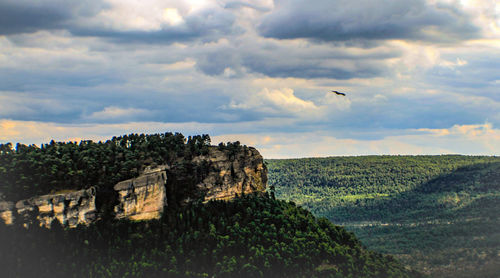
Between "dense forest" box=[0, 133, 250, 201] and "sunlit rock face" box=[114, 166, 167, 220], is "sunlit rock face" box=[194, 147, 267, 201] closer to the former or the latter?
"dense forest" box=[0, 133, 250, 201]

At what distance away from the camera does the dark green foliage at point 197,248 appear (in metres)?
110

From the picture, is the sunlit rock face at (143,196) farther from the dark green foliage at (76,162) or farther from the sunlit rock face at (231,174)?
the sunlit rock face at (231,174)

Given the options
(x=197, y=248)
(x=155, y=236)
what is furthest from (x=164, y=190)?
(x=197, y=248)

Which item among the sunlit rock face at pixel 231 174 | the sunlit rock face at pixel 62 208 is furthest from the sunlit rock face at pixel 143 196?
the sunlit rock face at pixel 231 174

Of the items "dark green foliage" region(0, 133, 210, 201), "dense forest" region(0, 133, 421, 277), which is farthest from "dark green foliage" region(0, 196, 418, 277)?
"dark green foliage" region(0, 133, 210, 201)

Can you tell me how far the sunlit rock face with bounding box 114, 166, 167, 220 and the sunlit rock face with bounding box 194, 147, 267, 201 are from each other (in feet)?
29.4

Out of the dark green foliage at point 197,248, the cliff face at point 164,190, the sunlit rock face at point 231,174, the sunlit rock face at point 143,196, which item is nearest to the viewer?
the dark green foliage at point 197,248

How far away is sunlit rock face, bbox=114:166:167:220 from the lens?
390 ft

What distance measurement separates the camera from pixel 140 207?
395 feet

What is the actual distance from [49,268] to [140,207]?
1876 cm

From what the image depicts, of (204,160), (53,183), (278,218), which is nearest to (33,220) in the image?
(53,183)

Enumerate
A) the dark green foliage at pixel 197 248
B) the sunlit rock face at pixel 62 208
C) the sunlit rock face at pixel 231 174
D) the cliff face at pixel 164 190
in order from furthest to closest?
the sunlit rock face at pixel 231 174, the cliff face at pixel 164 190, the sunlit rock face at pixel 62 208, the dark green foliage at pixel 197 248

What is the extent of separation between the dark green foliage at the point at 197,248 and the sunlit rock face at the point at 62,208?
1.53 metres

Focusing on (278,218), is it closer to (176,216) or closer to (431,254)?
(176,216)
